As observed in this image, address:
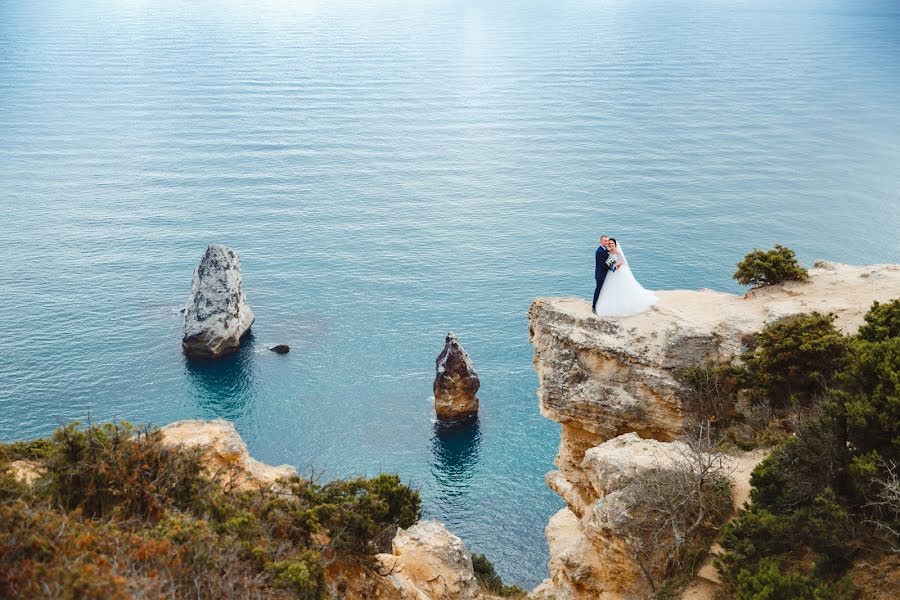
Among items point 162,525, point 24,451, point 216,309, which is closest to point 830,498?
point 162,525

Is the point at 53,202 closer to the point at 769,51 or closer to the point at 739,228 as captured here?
the point at 739,228

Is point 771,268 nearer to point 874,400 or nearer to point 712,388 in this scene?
point 712,388

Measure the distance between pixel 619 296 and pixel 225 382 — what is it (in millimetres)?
45536

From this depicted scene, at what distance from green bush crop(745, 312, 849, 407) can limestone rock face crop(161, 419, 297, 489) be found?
15951mm

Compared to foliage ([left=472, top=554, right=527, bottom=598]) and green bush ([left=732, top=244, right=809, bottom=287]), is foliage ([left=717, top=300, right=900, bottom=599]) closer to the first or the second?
green bush ([left=732, top=244, right=809, bottom=287])

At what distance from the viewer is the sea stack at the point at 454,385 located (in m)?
61.1

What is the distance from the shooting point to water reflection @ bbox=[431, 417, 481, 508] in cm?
5444

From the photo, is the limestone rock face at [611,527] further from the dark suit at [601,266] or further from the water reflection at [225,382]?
the water reflection at [225,382]

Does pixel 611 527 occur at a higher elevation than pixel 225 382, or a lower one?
higher

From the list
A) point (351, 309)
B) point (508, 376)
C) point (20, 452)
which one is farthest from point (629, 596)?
point (351, 309)

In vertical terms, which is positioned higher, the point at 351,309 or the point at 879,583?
the point at 879,583

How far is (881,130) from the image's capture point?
12588 cm

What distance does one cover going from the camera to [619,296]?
30594 millimetres

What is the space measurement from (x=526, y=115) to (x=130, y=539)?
13347cm
